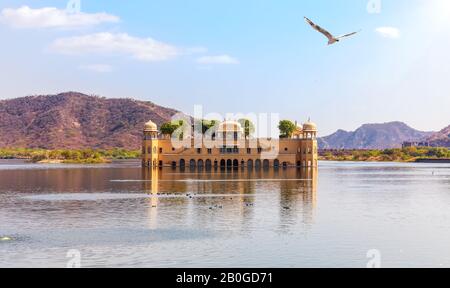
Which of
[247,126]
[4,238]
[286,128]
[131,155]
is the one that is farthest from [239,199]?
[131,155]

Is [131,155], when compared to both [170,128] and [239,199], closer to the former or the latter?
[170,128]

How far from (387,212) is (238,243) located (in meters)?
13.7

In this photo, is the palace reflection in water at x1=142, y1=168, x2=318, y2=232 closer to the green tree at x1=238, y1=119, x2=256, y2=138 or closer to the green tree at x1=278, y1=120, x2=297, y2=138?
the green tree at x1=238, y1=119, x2=256, y2=138

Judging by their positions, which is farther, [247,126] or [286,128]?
[286,128]

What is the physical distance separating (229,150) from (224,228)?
7155 cm

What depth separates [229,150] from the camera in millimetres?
99312

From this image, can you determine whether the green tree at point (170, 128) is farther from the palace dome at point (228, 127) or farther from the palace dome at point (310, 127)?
the palace dome at point (310, 127)

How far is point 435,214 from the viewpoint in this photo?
113ft

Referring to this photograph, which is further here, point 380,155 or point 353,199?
point 380,155

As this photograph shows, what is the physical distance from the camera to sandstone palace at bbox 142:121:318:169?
324 ft

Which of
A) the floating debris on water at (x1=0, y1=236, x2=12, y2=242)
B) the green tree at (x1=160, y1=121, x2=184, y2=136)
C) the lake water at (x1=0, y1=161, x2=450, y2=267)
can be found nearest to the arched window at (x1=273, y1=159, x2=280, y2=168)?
the green tree at (x1=160, y1=121, x2=184, y2=136)

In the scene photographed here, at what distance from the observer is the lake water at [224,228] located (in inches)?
842
